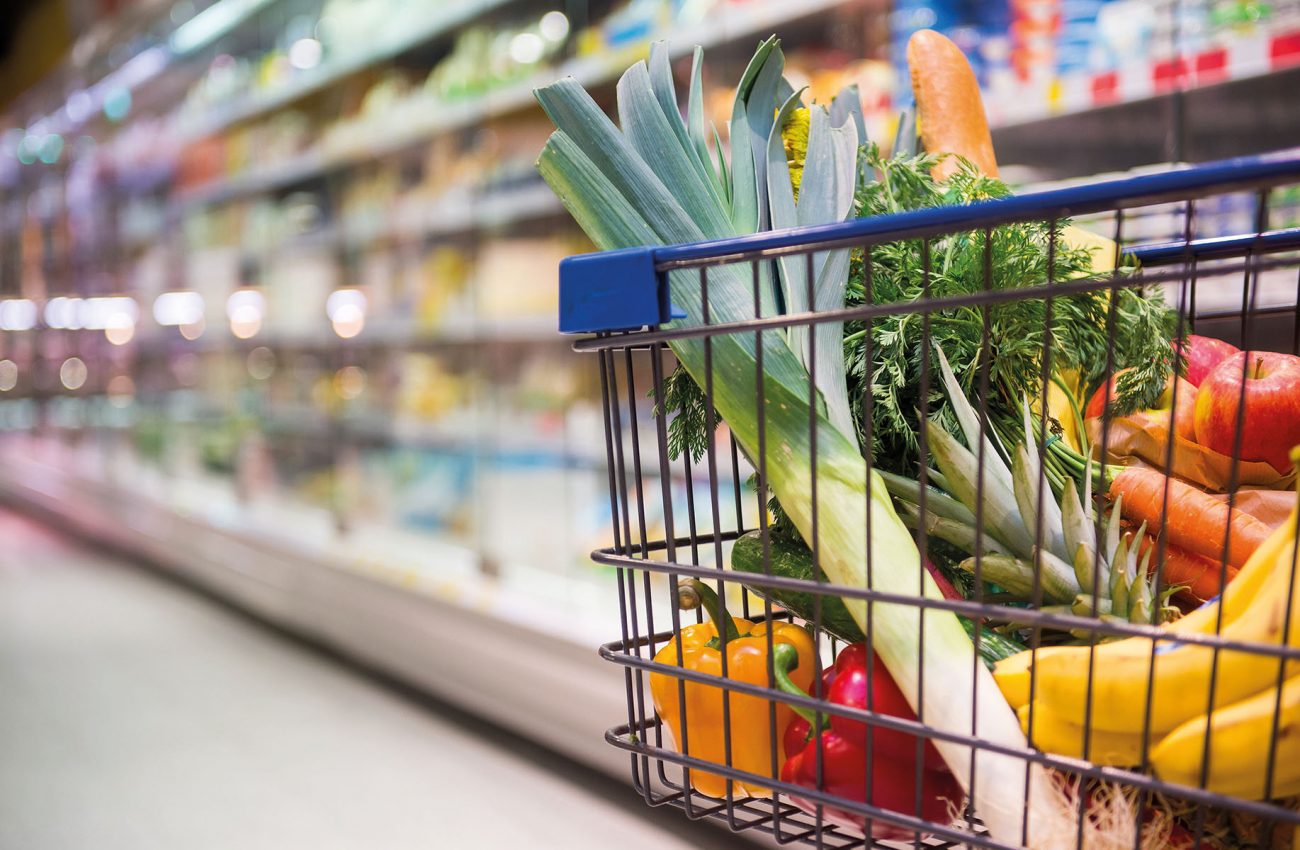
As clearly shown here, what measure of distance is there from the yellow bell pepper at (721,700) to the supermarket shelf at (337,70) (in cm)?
276

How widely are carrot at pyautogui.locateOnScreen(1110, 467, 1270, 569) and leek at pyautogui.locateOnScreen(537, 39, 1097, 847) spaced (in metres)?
0.17

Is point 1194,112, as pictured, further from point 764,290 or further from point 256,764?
point 256,764

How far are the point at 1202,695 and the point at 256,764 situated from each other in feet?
7.46

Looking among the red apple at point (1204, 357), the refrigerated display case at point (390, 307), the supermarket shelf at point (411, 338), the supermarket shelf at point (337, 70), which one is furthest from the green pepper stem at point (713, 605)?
the supermarket shelf at point (337, 70)

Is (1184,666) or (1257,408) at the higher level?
(1257,408)

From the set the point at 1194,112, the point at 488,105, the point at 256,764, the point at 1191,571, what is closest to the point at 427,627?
the point at 256,764

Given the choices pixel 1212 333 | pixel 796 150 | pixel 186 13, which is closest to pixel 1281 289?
pixel 1212 333

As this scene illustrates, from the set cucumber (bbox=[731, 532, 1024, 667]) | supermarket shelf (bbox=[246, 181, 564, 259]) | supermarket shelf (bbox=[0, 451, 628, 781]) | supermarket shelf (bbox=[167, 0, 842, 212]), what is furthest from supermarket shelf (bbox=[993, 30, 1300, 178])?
supermarket shelf (bbox=[246, 181, 564, 259])

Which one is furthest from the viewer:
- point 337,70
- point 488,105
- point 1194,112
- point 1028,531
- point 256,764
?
point 337,70

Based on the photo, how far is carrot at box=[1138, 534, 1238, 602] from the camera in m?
0.75

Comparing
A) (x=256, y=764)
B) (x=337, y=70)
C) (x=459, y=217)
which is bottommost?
(x=256, y=764)

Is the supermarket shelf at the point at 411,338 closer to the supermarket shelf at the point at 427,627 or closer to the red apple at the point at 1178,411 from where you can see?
the supermarket shelf at the point at 427,627

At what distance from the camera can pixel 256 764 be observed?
2.43 m

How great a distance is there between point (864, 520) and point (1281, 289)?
995mm
